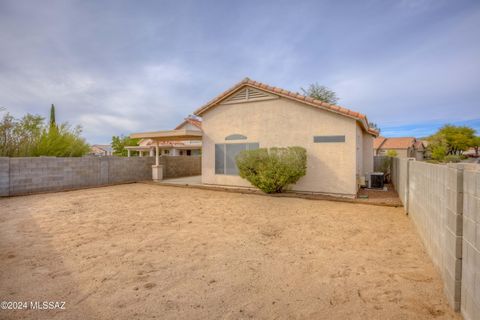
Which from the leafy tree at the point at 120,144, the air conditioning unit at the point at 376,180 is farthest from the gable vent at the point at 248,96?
the leafy tree at the point at 120,144

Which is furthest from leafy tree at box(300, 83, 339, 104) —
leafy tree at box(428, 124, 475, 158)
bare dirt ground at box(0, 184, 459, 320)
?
leafy tree at box(428, 124, 475, 158)

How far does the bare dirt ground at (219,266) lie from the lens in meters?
2.97

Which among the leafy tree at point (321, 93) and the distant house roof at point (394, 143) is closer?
the leafy tree at point (321, 93)

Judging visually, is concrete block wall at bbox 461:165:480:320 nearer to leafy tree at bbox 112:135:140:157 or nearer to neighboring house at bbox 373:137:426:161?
neighboring house at bbox 373:137:426:161

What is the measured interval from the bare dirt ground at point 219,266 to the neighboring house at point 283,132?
3074mm

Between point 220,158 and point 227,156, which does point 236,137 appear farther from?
point 220,158

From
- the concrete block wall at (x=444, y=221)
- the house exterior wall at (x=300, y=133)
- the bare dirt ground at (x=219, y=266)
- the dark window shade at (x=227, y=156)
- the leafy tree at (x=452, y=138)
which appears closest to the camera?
the concrete block wall at (x=444, y=221)

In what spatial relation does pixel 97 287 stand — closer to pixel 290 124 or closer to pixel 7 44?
A: pixel 290 124

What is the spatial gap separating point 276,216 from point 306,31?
416 inches

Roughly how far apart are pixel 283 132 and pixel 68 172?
38.4 ft

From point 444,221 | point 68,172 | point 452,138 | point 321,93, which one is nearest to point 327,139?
point 444,221

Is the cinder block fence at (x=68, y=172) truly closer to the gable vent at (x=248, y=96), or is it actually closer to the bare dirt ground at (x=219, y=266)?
the bare dirt ground at (x=219, y=266)

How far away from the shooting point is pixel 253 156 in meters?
11.0

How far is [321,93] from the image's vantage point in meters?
24.0
